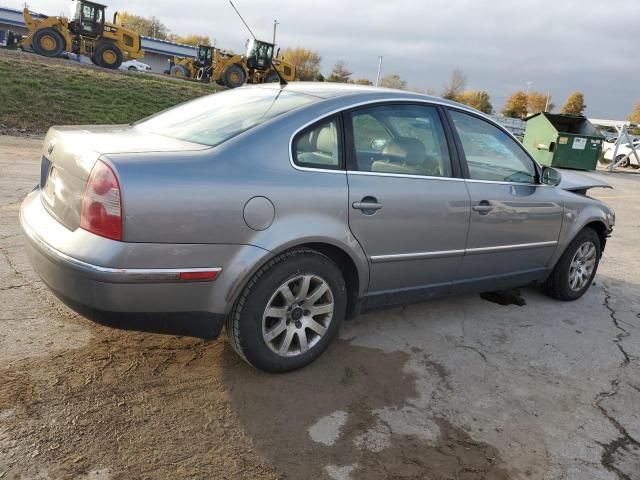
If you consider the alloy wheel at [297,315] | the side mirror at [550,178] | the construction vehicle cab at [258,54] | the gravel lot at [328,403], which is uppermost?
the construction vehicle cab at [258,54]

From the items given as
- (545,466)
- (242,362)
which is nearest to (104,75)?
(242,362)

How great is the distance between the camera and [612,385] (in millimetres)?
3529

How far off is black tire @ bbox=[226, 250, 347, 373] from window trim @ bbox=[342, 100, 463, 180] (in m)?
0.60

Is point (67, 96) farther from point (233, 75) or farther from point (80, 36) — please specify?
point (233, 75)

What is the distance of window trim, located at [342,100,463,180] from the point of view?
10.7 feet

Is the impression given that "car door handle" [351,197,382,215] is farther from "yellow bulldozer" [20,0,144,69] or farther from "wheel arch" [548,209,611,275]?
"yellow bulldozer" [20,0,144,69]

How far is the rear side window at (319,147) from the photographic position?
10.00ft

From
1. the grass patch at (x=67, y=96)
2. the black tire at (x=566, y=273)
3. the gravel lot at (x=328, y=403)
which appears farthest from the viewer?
the grass patch at (x=67, y=96)

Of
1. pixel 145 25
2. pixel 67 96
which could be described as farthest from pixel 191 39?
pixel 67 96

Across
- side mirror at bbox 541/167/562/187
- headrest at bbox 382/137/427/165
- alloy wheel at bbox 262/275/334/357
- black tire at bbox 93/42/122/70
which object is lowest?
alloy wheel at bbox 262/275/334/357

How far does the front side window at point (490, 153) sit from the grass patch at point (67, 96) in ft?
→ 43.1

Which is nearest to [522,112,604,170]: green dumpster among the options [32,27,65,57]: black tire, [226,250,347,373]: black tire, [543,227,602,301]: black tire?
[543,227,602,301]: black tire

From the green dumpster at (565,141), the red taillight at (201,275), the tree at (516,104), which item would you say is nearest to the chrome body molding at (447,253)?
the red taillight at (201,275)

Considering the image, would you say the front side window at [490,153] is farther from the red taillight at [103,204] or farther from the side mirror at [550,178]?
the red taillight at [103,204]
